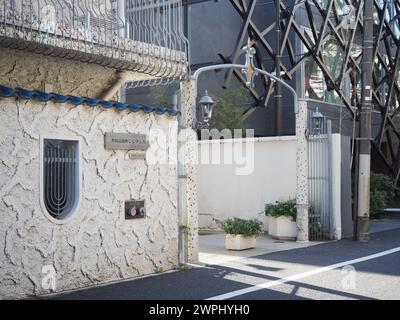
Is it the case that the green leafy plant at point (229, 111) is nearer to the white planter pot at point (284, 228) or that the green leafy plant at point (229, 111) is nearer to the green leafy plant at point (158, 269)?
the white planter pot at point (284, 228)

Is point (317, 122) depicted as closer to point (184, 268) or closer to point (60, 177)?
point (184, 268)

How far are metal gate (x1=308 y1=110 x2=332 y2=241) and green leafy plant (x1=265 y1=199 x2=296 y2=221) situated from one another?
442 millimetres

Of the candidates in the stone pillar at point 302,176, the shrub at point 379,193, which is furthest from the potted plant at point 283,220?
the shrub at point 379,193

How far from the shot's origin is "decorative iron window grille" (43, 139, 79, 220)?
8.22 metres

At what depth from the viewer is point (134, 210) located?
9.39m

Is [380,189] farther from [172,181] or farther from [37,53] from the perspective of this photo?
[37,53]

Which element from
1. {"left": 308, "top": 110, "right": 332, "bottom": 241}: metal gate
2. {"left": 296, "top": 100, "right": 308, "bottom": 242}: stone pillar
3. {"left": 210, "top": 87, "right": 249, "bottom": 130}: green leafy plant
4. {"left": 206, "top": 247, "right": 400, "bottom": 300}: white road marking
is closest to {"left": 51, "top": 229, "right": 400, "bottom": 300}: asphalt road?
{"left": 206, "top": 247, "right": 400, "bottom": 300}: white road marking

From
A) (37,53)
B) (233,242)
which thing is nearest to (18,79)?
(37,53)

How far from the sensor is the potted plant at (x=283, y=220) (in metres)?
14.4

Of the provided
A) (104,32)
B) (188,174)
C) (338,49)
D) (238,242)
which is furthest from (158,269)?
(338,49)

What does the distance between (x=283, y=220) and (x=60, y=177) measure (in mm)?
7356

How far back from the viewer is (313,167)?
570 inches

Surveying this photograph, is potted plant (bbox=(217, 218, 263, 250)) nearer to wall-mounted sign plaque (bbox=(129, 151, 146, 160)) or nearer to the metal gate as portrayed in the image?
the metal gate
